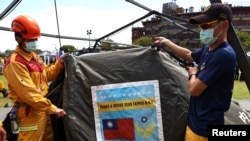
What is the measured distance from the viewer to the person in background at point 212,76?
2768 millimetres

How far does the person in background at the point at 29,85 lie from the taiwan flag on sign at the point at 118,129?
0.43 metres

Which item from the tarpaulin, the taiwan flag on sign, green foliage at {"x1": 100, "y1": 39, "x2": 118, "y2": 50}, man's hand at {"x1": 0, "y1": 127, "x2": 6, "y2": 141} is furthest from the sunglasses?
green foliage at {"x1": 100, "y1": 39, "x2": 118, "y2": 50}

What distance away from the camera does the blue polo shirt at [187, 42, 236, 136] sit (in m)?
2.76

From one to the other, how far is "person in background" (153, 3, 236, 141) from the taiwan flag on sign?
643 mm

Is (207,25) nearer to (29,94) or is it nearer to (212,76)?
(212,76)

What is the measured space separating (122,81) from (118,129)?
45cm

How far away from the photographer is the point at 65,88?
11.9ft

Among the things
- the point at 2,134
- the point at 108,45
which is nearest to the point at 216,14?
the point at 2,134

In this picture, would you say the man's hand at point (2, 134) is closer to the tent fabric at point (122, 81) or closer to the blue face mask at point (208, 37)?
the tent fabric at point (122, 81)

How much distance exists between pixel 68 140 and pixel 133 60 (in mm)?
994

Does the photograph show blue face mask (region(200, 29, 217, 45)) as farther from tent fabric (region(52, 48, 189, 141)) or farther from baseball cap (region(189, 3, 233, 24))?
tent fabric (region(52, 48, 189, 141))

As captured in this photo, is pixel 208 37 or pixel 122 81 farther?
pixel 122 81

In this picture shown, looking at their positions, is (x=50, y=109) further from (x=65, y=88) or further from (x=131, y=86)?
(x=131, y=86)

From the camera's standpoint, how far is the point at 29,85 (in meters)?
3.32
